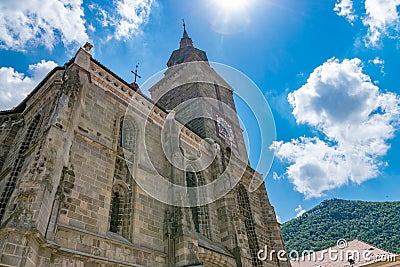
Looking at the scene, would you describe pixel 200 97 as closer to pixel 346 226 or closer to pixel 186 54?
pixel 186 54

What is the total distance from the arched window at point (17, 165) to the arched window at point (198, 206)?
21.9 ft

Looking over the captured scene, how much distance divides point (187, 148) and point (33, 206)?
338 inches

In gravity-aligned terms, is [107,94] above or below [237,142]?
below

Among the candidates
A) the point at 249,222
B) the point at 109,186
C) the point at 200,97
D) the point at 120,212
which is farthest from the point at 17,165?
the point at 200,97

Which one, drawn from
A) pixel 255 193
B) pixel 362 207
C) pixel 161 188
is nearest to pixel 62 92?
pixel 161 188

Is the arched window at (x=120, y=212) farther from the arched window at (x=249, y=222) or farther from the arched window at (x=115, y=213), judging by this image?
the arched window at (x=249, y=222)

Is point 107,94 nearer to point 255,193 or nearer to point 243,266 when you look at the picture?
point 243,266

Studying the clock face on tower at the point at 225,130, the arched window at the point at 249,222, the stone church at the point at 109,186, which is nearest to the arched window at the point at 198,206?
the stone church at the point at 109,186

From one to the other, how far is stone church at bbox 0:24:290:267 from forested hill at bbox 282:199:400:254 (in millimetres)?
38773

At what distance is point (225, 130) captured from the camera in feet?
70.8

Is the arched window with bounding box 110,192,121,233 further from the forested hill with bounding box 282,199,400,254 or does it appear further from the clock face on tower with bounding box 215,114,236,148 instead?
the forested hill with bounding box 282,199,400,254

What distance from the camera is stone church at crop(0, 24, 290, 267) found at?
22.3 feet

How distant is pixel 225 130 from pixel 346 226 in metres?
50.1

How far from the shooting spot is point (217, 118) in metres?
21.5
